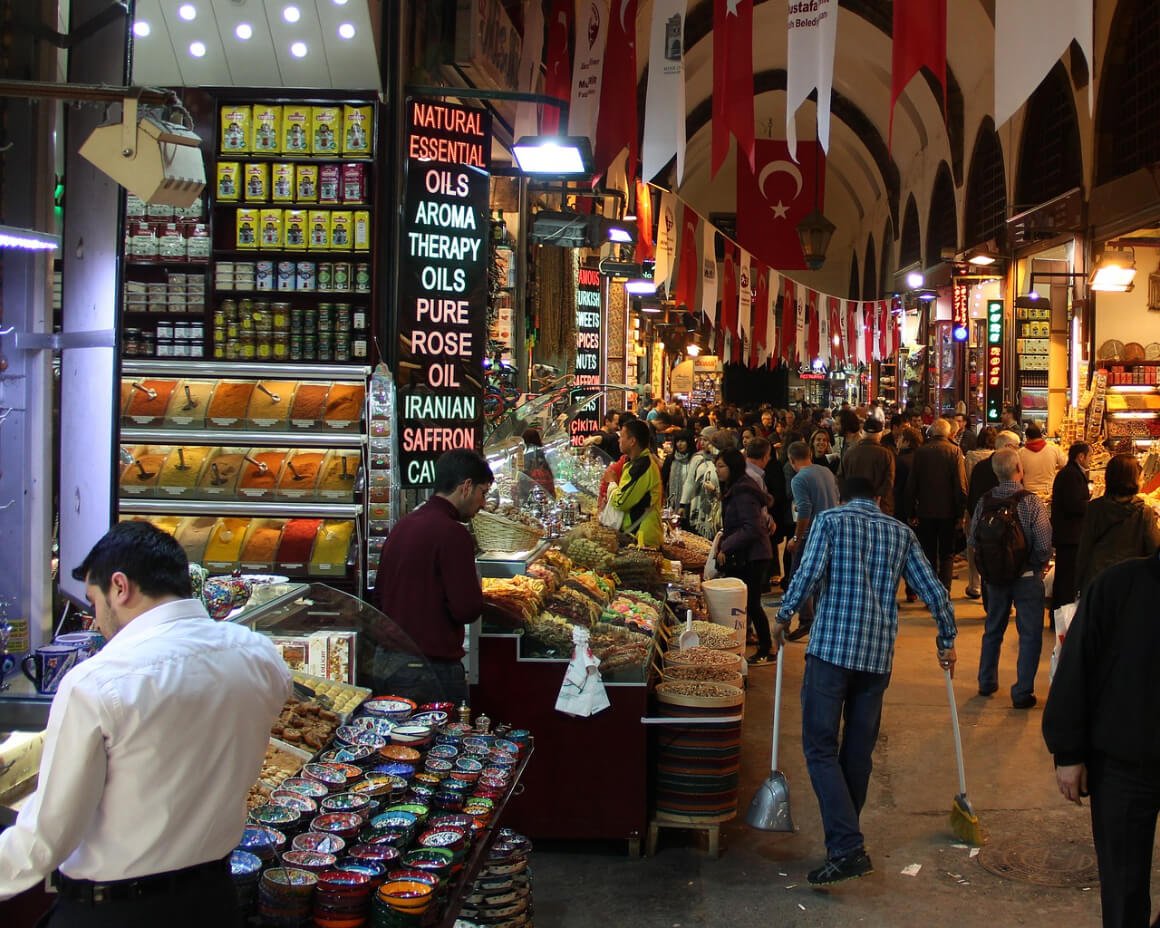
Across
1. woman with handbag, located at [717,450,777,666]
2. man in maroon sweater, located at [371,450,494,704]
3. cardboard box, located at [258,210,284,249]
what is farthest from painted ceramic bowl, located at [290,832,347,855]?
woman with handbag, located at [717,450,777,666]

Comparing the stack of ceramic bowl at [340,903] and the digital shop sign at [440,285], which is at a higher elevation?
the digital shop sign at [440,285]

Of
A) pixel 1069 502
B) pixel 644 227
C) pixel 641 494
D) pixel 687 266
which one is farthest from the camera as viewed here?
pixel 687 266

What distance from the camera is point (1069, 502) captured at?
9070 mm

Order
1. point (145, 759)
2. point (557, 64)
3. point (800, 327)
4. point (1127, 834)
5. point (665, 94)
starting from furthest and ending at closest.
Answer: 1. point (800, 327)
2. point (557, 64)
3. point (665, 94)
4. point (1127, 834)
5. point (145, 759)

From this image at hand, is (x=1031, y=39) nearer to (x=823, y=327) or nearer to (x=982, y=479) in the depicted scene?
(x=982, y=479)

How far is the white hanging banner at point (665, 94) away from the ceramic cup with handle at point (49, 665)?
5055mm

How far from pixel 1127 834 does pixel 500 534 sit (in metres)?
3.57

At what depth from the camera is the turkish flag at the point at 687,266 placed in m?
17.6

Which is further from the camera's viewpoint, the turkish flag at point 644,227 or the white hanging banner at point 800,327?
the white hanging banner at point 800,327

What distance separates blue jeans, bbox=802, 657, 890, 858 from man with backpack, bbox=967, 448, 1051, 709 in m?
2.83

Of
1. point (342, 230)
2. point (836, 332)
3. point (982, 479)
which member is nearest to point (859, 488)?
point (342, 230)

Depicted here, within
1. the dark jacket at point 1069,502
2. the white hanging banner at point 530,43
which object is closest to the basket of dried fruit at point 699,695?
the dark jacket at point 1069,502

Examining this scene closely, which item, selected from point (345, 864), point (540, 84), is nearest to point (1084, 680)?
point (345, 864)

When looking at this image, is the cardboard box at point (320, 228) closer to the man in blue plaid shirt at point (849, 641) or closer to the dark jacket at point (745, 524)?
the dark jacket at point (745, 524)
